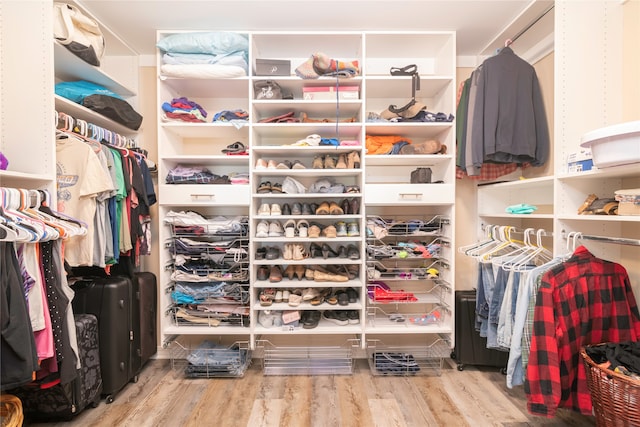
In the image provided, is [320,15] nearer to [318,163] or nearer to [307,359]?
[318,163]

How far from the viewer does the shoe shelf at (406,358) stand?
220cm

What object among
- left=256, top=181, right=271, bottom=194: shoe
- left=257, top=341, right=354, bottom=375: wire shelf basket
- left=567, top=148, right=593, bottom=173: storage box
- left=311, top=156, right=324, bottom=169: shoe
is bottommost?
left=257, top=341, right=354, bottom=375: wire shelf basket

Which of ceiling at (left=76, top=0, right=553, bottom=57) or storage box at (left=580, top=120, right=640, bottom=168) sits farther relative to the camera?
ceiling at (left=76, top=0, right=553, bottom=57)

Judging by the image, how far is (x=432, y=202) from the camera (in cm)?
216

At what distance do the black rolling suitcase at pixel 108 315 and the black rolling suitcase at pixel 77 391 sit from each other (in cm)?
4

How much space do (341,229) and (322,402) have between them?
3.64 feet

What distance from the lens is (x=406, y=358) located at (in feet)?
7.38

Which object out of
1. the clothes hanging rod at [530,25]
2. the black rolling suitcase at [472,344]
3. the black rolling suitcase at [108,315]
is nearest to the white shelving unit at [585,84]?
the clothes hanging rod at [530,25]

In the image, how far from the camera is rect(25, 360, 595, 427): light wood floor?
1.71 meters

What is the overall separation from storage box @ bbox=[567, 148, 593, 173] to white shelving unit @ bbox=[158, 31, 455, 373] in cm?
68

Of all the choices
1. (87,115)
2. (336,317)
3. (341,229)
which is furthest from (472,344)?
(87,115)

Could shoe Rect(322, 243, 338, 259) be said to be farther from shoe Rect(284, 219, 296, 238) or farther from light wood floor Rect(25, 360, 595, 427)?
light wood floor Rect(25, 360, 595, 427)

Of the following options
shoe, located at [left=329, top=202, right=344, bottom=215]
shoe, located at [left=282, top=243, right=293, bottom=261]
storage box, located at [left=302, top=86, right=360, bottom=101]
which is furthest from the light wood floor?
storage box, located at [left=302, top=86, right=360, bottom=101]

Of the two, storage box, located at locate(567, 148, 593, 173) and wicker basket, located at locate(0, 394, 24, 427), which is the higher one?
storage box, located at locate(567, 148, 593, 173)
